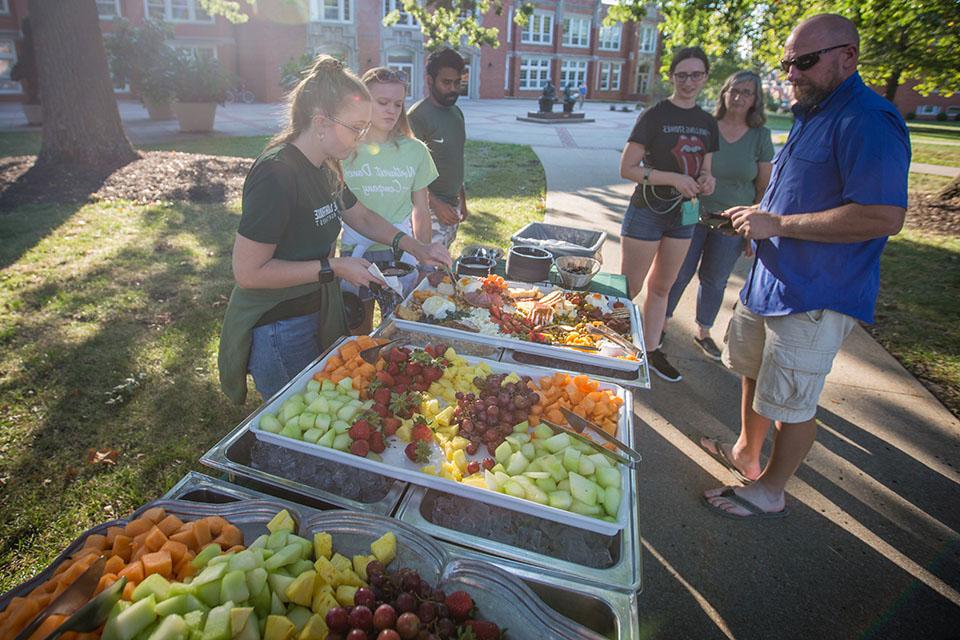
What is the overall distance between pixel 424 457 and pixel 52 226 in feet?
25.7

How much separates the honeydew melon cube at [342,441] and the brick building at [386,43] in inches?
738

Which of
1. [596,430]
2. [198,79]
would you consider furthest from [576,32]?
[596,430]

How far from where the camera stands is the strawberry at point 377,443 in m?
1.80

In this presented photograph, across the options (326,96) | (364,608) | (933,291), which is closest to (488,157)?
(933,291)

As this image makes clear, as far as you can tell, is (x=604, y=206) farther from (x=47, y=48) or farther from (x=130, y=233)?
(x=47, y=48)

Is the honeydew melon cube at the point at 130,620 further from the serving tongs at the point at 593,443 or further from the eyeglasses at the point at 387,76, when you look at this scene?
the eyeglasses at the point at 387,76

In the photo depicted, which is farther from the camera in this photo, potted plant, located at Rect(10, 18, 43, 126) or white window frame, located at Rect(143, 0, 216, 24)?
white window frame, located at Rect(143, 0, 216, 24)

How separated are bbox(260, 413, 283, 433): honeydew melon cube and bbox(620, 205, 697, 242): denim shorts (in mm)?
2958

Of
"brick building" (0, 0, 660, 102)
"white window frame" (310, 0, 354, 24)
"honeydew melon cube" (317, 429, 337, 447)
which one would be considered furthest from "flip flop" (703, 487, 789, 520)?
"white window frame" (310, 0, 354, 24)

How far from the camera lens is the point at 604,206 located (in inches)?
388

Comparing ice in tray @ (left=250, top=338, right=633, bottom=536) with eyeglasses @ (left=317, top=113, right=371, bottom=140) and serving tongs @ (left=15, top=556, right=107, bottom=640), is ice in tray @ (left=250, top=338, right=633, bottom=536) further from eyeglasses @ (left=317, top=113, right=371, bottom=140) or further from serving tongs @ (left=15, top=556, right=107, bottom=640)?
eyeglasses @ (left=317, top=113, right=371, bottom=140)

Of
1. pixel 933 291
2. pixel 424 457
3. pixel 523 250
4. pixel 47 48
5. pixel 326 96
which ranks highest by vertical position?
pixel 47 48

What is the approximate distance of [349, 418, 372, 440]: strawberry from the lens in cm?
182

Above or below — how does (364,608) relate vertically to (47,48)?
below
